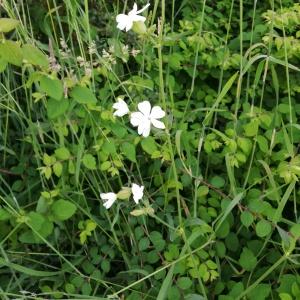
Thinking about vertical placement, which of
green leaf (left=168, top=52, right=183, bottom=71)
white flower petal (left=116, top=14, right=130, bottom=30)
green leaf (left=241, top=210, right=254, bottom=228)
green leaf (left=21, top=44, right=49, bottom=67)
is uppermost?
white flower petal (left=116, top=14, right=130, bottom=30)

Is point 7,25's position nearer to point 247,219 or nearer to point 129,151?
point 129,151

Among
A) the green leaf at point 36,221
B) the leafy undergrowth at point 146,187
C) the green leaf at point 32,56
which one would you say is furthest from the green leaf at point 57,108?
the green leaf at point 36,221

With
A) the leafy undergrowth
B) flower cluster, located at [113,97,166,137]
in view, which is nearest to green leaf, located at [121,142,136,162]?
the leafy undergrowth

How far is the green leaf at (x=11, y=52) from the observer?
782 millimetres

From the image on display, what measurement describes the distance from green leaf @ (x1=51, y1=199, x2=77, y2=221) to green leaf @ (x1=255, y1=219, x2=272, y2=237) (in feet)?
1.28

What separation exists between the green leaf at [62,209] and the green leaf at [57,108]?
22 cm

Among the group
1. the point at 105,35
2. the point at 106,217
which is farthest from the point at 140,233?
the point at 105,35

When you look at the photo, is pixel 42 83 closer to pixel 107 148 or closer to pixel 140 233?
pixel 107 148

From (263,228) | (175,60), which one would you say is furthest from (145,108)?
(175,60)

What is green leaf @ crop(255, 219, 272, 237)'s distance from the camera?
98 centimetres

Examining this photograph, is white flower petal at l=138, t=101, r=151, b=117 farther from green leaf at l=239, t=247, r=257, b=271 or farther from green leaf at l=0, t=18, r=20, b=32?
green leaf at l=239, t=247, r=257, b=271

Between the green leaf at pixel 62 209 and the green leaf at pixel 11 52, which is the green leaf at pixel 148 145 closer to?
the green leaf at pixel 62 209

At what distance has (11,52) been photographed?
0.79 meters

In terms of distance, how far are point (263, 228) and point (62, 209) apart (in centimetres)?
43
